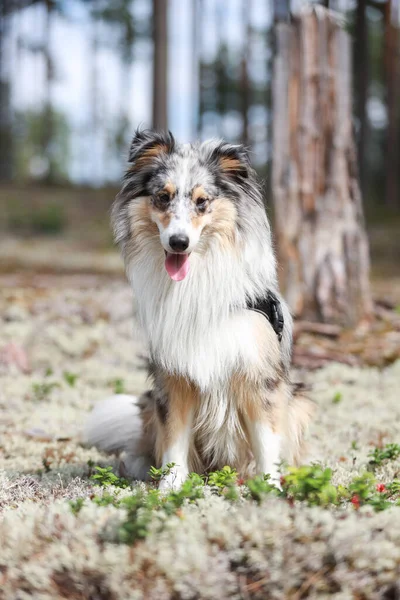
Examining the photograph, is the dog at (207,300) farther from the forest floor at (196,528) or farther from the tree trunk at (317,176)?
the tree trunk at (317,176)

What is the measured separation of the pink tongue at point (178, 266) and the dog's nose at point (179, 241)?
0.42 feet

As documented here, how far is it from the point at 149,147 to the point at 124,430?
1843mm

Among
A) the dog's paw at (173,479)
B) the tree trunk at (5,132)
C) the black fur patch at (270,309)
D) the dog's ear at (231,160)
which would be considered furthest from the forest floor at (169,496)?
the tree trunk at (5,132)

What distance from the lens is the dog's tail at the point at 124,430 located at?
392cm

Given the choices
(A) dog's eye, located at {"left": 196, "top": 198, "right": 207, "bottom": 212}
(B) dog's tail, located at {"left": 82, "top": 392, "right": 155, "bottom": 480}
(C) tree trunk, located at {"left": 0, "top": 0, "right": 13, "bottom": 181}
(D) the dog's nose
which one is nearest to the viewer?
(D) the dog's nose

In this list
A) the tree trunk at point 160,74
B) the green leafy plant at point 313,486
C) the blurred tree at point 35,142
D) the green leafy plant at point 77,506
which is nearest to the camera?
the green leafy plant at point 313,486

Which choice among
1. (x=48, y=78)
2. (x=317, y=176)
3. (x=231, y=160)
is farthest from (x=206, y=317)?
(x=48, y=78)

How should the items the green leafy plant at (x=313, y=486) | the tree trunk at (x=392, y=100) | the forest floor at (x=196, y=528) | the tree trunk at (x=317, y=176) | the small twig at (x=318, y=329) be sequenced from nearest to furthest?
the forest floor at (x=196, y=528)
the green leafy plant at (x=313, y=486)
the small twig at (x=318, y=329)
the tree trunk at (x=317, y=176)
the tree trunk at (x=392, y=100)

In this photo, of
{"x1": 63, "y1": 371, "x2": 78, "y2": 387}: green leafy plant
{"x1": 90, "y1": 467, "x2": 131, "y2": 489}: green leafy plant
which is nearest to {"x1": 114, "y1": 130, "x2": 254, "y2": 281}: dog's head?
{"x1": 90, "y1": 467, "x2": 131, "y2": 489}: green leafy plant

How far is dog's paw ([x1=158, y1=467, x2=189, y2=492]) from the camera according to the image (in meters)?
3.28

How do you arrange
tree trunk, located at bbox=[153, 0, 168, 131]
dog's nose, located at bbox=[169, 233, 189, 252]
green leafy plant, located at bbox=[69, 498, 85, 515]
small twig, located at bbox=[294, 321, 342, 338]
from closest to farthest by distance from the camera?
1. green leafy plant, located at bbox=[69, 498, 85, 515]
2. dog's nose, located at bbox=[169, 233, 189, 252]
3. small twig, located at bbox=[294, 321, 342, 338]
4. tree trunk, located at bbox=[153, 0, 168, 131]

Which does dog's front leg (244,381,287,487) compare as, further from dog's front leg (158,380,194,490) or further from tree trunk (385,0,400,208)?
tree trunk (385,0,400,208)

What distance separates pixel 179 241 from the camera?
3.08 m

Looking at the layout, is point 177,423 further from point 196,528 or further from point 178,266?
point 196,528
